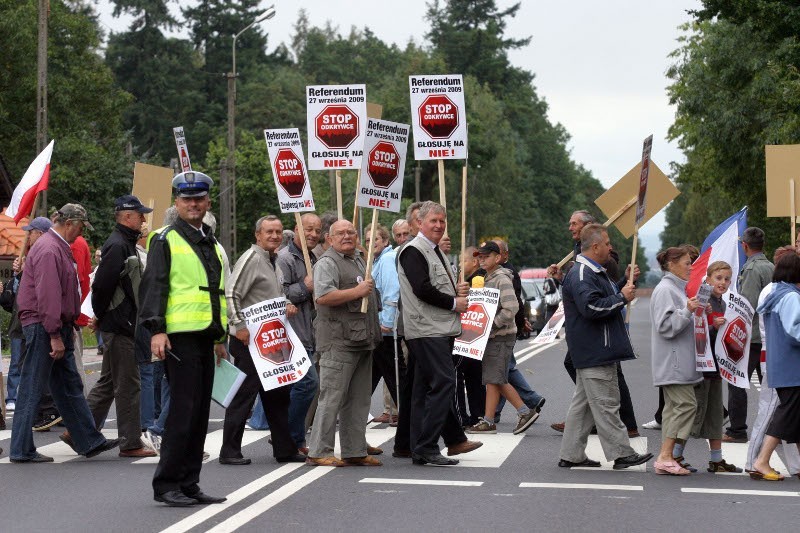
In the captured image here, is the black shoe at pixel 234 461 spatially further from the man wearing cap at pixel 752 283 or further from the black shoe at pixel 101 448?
the man wearing cap at pixel 752 283

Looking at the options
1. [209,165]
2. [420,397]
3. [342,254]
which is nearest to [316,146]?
[342,254]

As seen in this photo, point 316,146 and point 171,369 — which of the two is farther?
point 316,146

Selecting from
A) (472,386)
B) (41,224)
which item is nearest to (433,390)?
(472,386)

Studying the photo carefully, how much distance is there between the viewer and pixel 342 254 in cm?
1112

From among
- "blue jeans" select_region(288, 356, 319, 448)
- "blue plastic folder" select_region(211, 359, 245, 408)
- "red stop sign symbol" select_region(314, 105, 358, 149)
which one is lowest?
"blue jeans" select_region(288, 356, 319, 448)

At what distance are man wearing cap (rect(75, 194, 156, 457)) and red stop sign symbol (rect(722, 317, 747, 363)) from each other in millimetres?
4549

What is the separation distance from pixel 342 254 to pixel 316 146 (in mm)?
2062

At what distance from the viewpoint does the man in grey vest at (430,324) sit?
1095 centimetres

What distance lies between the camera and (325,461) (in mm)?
10891

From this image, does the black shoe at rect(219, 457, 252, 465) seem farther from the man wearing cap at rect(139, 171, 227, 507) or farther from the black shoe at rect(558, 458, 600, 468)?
the black shoe at rect(558, 458, 600, 468)

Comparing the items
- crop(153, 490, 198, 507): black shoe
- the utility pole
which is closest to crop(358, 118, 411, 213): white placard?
crop(153, 490, 198, 507): black shoe

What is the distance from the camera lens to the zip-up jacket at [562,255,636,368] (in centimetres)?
1058

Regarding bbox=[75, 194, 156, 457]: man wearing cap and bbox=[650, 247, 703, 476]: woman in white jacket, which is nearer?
bbox=[650, 247, 703, 476]: woman in white jacket

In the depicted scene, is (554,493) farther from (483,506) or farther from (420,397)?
(420,397)
